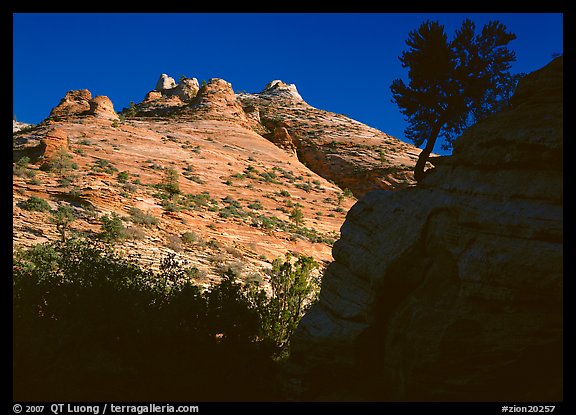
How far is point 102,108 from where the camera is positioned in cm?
4794

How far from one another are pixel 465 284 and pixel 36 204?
20335 millimetres

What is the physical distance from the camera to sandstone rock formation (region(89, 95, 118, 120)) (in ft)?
153

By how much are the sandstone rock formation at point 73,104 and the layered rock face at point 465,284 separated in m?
50.4

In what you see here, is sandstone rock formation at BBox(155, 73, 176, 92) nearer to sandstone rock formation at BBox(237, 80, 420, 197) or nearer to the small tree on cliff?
sandstone rock formation at BBox(237, 80, 420, 197)

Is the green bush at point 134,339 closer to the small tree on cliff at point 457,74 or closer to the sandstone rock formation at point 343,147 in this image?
the small tree on cliff at point 457,74

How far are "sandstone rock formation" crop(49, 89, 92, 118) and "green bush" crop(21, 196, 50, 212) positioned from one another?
33468 mm

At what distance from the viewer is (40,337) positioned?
27.7 feet

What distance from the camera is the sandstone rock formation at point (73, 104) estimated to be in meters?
Answer: 48.5

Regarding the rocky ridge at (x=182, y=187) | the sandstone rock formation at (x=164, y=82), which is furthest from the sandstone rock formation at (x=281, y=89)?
the rocky ridge at (x=182, y=187)

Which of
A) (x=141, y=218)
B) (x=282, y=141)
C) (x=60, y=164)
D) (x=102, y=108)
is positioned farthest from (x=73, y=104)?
(x=141, y=218)
